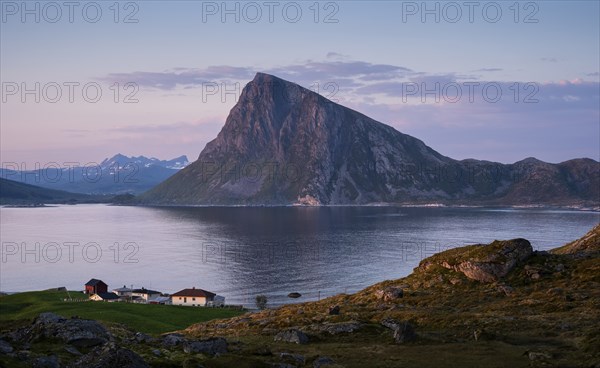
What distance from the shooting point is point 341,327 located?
50.7m

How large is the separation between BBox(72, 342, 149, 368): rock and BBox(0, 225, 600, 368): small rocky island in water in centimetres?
6

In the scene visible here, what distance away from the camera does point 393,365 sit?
126ft

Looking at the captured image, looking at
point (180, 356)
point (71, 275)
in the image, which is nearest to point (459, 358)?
point (180, 356)

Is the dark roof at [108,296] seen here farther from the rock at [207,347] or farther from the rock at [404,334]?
the rock at [404,334]

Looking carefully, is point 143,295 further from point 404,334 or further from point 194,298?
point 404,334

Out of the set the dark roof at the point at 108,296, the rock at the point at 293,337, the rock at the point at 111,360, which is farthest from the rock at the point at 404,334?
the dark roof at the point at 108,296

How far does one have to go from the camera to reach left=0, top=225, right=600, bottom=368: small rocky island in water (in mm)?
37656

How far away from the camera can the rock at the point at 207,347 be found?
135ft

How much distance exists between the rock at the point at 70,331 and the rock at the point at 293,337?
14160 mm

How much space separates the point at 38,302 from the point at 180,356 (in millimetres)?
84947

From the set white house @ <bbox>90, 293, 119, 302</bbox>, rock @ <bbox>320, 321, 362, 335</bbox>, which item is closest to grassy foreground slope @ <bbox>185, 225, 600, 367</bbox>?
rock @ <bbox>320, 321, 362, 335</bbox>

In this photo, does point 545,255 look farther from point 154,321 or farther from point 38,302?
point 38,302

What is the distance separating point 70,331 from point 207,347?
33.2 ft

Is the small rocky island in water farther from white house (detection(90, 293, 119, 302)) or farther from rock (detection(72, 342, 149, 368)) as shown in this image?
white house (detection(90, 293, 119, 302))
